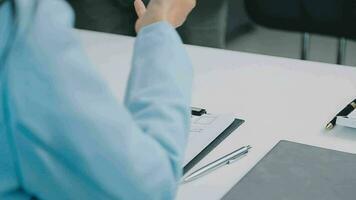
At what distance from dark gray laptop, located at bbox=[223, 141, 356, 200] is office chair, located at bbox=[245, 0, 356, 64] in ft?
3.97

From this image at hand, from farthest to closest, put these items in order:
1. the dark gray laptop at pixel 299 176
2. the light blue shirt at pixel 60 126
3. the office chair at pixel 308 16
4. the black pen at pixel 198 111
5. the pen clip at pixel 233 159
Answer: the office chair at pixel 308 16 < the black pen at pixel 198 111 < the pen clip at pixel 233 159 < the dark gray laptop at pixel 299 176 < the light blue shirt at pixel 60 126

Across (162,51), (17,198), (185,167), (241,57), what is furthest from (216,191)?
(241,57)

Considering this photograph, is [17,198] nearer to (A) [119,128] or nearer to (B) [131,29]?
(A) [119,128]

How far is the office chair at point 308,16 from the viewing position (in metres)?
2.09

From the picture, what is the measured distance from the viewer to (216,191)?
87 centimetres

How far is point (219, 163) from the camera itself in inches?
37.0

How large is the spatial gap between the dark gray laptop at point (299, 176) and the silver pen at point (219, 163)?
4 cm

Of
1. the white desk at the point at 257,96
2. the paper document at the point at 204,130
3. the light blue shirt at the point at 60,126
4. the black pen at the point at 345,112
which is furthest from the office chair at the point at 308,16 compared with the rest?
the light blue shirt at the point at 60,126

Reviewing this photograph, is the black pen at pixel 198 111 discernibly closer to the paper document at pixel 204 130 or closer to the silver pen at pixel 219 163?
the paper document at pixel 204 130

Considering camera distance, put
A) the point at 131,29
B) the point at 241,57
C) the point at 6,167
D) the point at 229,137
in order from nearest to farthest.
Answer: the point at 6,167
the point at 229,137
the point at 241,57
the point at 131,29

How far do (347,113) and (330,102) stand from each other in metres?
0.09

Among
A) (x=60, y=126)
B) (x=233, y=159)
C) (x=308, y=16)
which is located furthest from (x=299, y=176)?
(x=308, y=16)

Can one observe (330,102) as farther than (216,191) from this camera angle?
Yes

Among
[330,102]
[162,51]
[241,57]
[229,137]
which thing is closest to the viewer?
[162,51]
